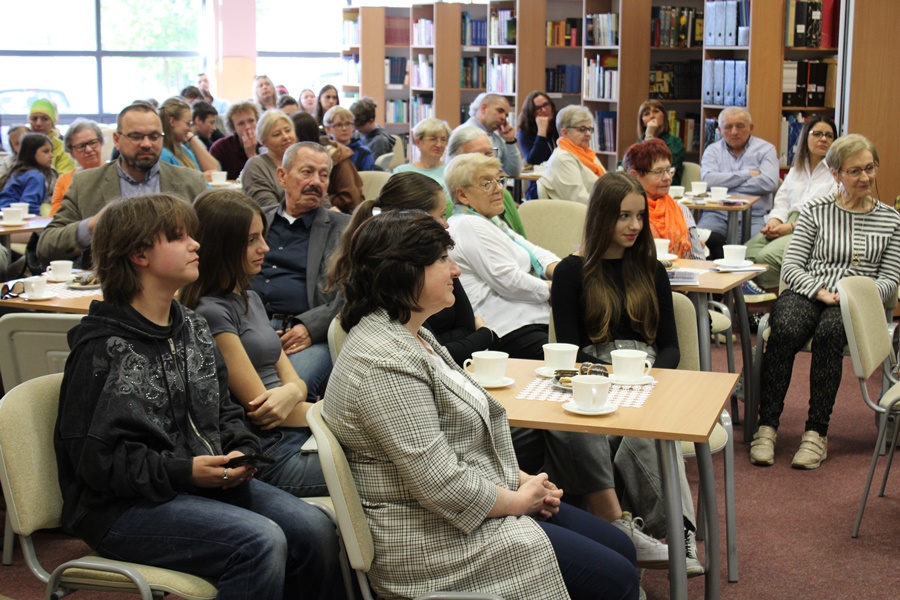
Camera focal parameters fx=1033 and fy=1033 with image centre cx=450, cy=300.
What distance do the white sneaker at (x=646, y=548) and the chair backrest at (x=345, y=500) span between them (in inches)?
37.8

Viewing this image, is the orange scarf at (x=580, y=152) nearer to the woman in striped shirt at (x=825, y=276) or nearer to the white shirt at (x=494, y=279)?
the woman in striped shirt at (x=825, y=276)

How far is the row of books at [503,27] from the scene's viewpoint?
1044 centimetres

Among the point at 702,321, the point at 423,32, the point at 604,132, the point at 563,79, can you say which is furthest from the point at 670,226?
the point at 423,32

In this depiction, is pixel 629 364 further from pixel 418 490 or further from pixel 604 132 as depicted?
pixel 604 132

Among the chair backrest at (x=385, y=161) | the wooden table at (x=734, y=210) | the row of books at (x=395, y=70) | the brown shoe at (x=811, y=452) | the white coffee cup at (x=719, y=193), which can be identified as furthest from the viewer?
the row of books at (x=395, y=70)

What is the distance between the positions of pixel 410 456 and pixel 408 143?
10321 millimetres

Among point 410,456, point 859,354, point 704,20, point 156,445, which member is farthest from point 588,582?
point 704,20

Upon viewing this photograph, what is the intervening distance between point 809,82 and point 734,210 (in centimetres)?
210

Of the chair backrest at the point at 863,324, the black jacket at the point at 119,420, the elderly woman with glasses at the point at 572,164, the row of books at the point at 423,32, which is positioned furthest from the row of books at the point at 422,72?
the black jacket at the point at 119,420

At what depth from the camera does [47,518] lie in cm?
216

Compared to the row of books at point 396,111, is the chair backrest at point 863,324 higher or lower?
lower

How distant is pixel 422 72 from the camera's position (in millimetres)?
11641

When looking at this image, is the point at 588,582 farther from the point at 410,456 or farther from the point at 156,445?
the point at 156,445

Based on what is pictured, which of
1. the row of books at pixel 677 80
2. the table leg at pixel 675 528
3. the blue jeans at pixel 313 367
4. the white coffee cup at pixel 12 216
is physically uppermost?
the row of books at pixel 677 80
